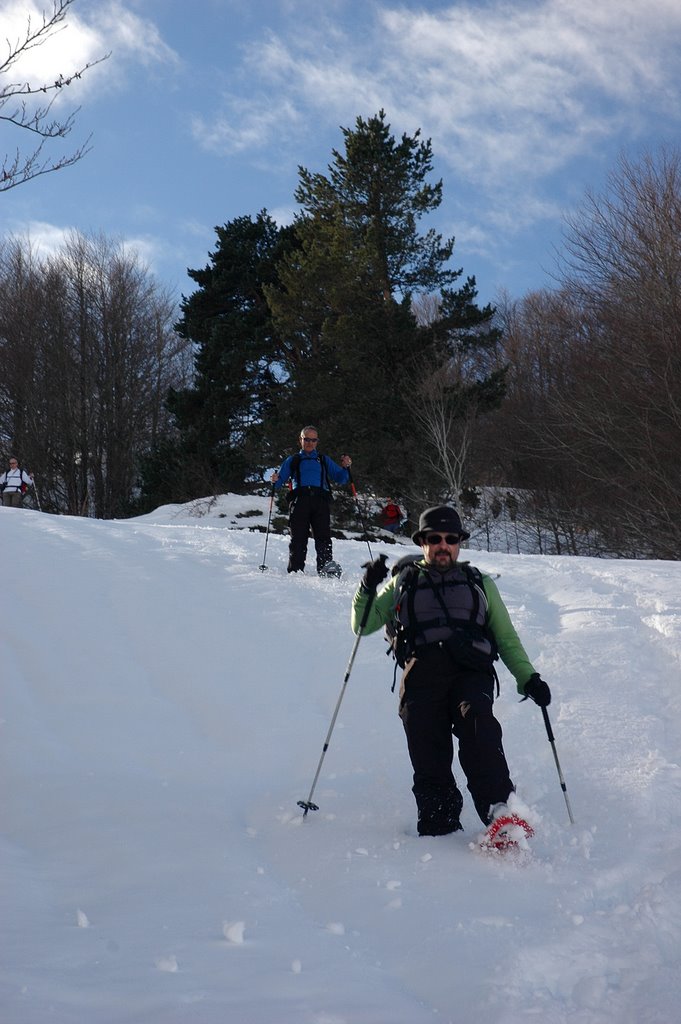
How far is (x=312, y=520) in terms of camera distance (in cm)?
973

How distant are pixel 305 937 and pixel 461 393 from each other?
2204cm

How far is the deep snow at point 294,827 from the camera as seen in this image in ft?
8.59

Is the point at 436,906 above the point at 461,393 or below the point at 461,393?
below

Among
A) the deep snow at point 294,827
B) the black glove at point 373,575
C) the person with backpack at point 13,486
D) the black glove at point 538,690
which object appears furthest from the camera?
the person with backpack at point 13,486

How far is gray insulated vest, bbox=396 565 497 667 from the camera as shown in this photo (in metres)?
4.15

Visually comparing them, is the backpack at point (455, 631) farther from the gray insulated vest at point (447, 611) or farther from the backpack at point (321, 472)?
the backpack at point (321, 472)

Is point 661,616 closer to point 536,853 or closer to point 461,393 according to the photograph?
point 536,853

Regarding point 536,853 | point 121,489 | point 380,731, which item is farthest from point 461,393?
point 536,853

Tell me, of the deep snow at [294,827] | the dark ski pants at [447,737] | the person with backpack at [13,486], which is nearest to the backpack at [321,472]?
the deep snow at [294,827]

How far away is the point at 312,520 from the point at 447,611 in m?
5.63

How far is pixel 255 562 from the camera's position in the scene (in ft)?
34.7

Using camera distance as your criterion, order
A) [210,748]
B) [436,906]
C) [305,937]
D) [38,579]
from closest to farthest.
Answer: [305,937], [436,906], [210,748], [38,579]

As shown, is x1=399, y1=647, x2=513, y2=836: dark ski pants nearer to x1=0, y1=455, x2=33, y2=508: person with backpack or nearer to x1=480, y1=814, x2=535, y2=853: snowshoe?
x1=480, y1=814, x2=535, y2=853: snowshoe

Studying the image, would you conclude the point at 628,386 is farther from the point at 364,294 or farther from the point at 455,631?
the point at 455,631
